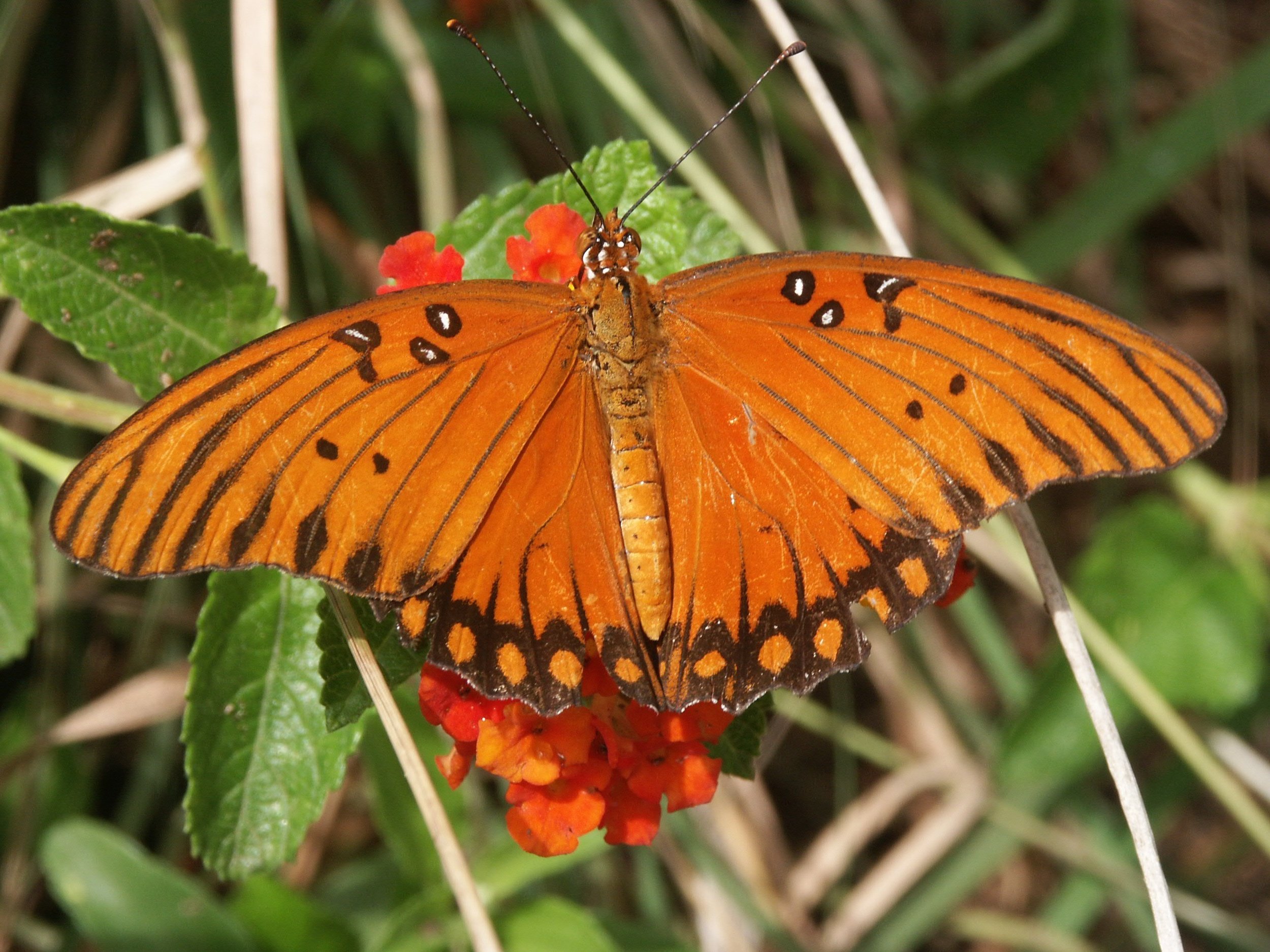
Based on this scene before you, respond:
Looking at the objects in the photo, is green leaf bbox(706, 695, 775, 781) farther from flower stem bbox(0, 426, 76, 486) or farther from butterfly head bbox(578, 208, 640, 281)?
flower stem bbox(0, 426, 76, 486)

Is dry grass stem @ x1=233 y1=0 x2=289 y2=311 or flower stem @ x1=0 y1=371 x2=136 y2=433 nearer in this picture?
flower stem @ x1=0 y1=371 x2=136 y2=433

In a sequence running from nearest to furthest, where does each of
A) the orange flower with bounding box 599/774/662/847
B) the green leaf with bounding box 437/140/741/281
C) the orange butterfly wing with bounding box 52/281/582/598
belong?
the orange butterfly wing with bounding box 52/281/582/598 < the orange flower with bounding box 599/774/662/847 < the green leaf with bounding box 437/140/741/281

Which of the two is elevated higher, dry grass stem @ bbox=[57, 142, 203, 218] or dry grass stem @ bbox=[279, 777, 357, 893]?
dry grass stem @ bbox=[57, 142, 203, 218]

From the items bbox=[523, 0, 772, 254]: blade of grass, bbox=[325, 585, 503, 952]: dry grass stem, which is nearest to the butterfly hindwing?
bbox=[325, 585, 503, 952]: dry grass stem

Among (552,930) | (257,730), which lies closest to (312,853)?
(552,930)

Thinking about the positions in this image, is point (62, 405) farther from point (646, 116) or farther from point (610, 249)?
point (646, 116)

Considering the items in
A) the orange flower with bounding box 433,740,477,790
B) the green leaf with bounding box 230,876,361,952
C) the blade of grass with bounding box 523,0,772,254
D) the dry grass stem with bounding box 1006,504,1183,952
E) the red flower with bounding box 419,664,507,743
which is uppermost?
the blade of grass with bounding box 523,0,772,254

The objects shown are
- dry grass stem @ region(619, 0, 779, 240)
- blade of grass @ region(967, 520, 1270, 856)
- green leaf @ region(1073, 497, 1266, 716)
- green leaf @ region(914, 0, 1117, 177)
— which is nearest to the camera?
blade of grass @ region(967, 520, 1270, 856)
